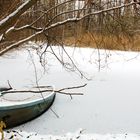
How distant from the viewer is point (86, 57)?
12.7 m

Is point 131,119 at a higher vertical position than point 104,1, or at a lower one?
lower

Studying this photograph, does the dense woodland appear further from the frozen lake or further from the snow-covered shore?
the snow-covered shore

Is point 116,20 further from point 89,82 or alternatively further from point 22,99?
point 89,82

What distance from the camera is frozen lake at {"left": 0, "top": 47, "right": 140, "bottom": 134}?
24.3ft

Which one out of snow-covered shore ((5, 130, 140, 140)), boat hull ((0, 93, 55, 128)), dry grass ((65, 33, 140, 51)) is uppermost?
dry grass ((65, 33, 140, 51))

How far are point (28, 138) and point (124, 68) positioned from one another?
5.26 m

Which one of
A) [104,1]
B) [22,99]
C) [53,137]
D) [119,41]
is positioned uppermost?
[104,1]

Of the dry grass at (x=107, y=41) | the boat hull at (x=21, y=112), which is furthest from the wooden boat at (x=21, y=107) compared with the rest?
the dry grass at (x=107, y=41)

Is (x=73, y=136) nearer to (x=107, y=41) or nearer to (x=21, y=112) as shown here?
(x=21, y=112)

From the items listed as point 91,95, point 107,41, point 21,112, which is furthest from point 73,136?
point 107,41

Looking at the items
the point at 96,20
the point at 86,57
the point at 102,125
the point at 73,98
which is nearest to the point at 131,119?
the point at 102,125

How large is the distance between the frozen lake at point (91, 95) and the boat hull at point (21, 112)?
0.43ft

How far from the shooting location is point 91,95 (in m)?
8.89

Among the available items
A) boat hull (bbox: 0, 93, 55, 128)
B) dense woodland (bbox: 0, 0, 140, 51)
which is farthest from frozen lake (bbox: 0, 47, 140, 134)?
dense woodland (bbox: 0, 0, 140, 51)
